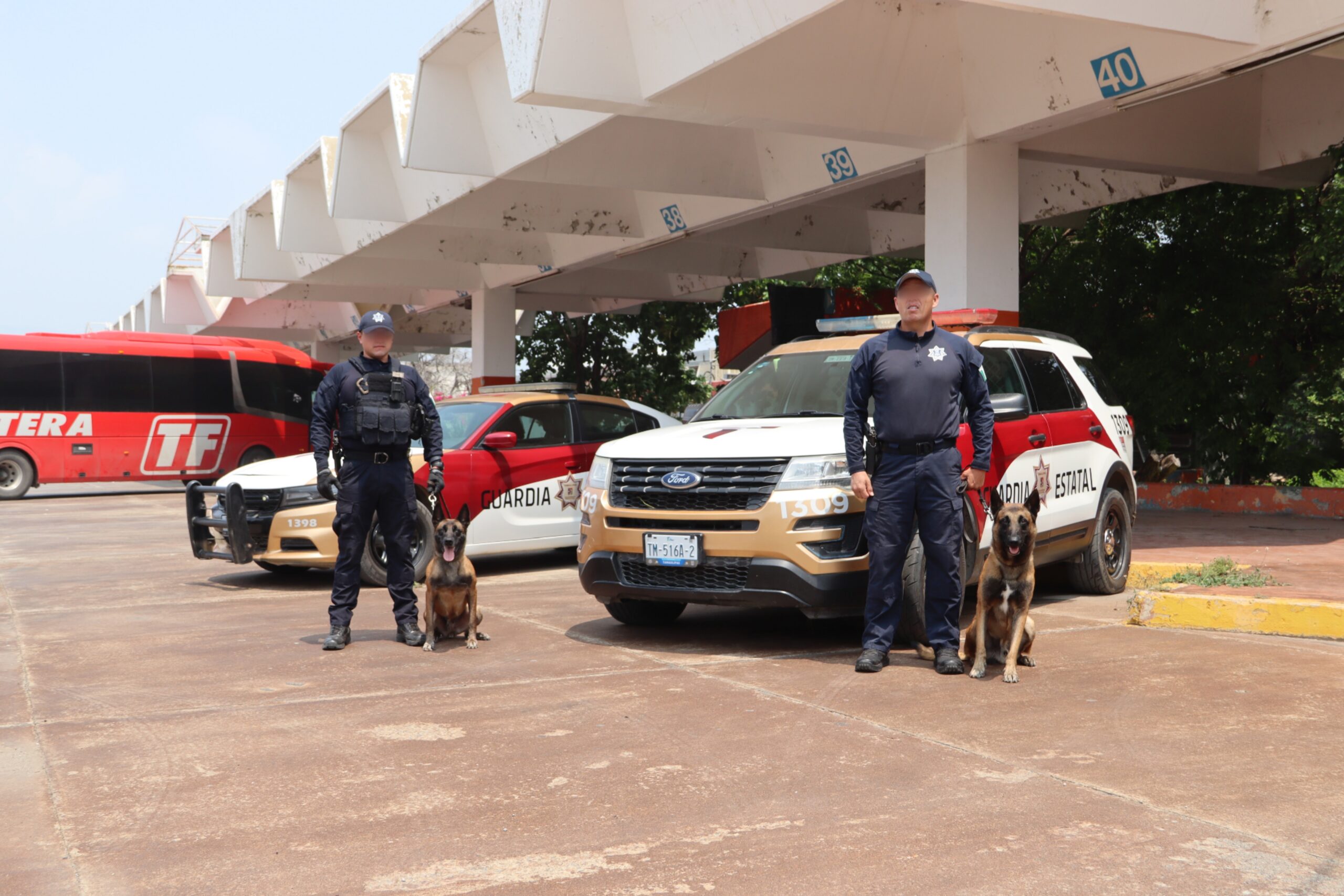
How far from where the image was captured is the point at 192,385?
1025 inches

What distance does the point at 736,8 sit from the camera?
10.0 m

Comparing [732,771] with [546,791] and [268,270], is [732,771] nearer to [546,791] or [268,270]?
[546,791]

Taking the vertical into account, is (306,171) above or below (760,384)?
above

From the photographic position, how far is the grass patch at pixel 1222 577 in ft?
27.1

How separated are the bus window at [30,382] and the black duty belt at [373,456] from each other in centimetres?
1930

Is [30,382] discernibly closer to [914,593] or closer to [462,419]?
[462,419]

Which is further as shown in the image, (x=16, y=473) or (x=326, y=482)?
(x=16, y=473)

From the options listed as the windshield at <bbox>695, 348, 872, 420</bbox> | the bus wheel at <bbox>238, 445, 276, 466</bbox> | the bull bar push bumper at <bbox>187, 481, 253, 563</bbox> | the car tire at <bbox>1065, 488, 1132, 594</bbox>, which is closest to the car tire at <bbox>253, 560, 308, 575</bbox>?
the bull bar push bumper at <bbox>187, 481, 253, 563</bbox>

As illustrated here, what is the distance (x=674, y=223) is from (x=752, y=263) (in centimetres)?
537

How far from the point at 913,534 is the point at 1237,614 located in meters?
2.46

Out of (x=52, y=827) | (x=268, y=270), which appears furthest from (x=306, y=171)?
(x=52, y=827)

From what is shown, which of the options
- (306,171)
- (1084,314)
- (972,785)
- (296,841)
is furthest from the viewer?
(306,171)

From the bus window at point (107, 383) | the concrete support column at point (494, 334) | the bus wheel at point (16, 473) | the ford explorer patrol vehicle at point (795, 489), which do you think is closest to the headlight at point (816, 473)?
the ford explorer patrol vehicle at point (795, 489)

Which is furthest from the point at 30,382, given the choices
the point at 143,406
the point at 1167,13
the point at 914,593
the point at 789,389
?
the point at 914,593
